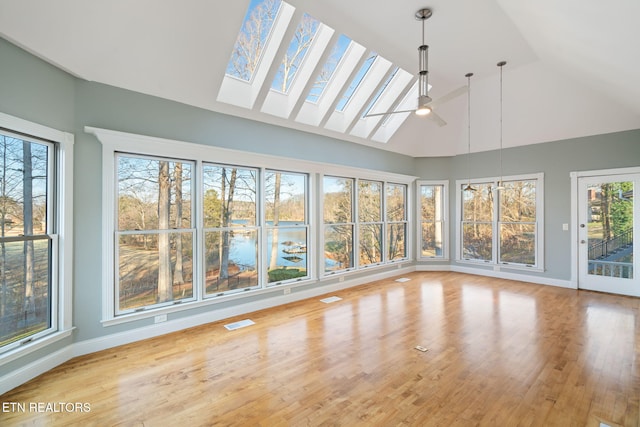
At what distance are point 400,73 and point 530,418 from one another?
5121mm

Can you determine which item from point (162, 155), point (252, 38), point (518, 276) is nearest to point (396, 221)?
point (518, 276)

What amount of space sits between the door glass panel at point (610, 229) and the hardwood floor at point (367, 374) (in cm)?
130

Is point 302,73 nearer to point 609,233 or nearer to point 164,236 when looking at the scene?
point 164,236

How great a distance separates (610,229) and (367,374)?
5872 mm

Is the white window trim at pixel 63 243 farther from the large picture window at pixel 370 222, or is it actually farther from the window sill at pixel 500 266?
the window sill at pixel 500 266

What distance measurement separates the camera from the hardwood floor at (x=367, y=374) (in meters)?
2.23

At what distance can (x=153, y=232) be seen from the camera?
3.71 meters

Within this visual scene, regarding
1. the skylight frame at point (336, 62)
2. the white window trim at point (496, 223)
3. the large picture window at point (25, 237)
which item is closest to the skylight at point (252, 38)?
the skylight frame at point (336, 62)

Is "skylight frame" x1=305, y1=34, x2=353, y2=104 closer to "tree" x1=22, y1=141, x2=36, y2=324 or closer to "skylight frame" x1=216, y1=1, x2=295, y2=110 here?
"skylight frame" x1=216, y1=1, x2=295, y2=110

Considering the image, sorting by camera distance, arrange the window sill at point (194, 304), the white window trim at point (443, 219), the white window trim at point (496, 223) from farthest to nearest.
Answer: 1. the white window trim at point (443, 219)
2. the white window trim at point (496, 223)
3. the window sill at point (194, 304)

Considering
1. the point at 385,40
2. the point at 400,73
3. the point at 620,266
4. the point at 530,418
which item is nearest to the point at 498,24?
the point at 385,40

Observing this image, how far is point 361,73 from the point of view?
5129mm

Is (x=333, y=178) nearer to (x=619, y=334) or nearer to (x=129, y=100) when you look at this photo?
(x=129, y=100)

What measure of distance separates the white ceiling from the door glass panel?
115cm
